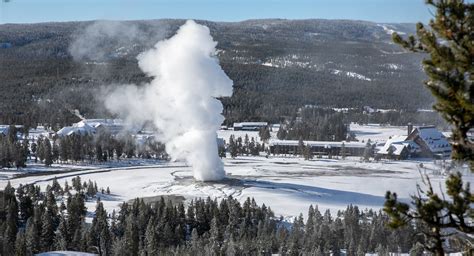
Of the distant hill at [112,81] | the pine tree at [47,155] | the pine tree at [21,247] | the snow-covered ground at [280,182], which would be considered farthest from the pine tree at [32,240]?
the distant hill at [112,81]

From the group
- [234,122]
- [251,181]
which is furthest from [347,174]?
[234,122]

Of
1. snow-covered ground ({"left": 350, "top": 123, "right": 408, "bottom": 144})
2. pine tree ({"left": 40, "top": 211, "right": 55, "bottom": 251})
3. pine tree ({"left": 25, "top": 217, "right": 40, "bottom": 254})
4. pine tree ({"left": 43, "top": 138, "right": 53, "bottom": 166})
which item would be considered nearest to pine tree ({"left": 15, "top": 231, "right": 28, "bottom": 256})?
pine tree ({"left": 25, "top": 217, "right": 40, "bottom": 254})

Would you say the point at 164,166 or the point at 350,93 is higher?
the point at 350,93

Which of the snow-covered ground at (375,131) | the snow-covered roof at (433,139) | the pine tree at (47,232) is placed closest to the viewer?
the pine tree at (47,232)

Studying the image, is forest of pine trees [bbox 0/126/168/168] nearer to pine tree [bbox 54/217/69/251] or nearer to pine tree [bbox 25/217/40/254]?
pine tree [bbox 54/217/69/251]

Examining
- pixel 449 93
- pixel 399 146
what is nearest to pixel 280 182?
pixel 399 146

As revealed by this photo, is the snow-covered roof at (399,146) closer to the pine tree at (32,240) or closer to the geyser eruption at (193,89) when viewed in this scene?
the geyser eruption at (193,89)

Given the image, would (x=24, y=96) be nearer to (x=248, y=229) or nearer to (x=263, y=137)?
(x=263, y=137)
